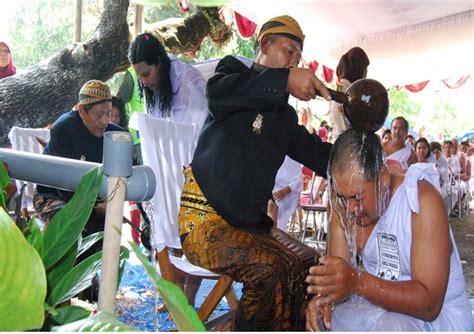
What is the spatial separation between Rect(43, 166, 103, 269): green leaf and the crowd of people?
0.85 meters

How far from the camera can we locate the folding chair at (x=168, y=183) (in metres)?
2.32

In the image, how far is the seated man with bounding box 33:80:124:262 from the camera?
269cm

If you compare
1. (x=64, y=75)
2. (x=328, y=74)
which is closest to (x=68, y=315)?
(x=64, y=75)

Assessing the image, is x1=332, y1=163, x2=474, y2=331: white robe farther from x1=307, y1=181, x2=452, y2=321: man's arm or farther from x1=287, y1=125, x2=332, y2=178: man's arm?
x1=287, y1=125, x2=332, y2=178: man's arm

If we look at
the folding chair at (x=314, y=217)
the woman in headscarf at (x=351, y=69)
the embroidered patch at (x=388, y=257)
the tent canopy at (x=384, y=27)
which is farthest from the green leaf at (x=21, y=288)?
the tent canopy at (x=384, y=27)

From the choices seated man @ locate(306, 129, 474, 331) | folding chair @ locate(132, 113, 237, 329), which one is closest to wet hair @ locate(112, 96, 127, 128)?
folding chair @ locate(132, 113, 237, 329)

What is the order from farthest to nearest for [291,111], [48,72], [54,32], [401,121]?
[54,32] < [48,72] < [401,121] < [291,111]

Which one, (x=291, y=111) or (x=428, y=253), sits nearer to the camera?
(x=428, y=253)

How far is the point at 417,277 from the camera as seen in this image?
5.01 ft

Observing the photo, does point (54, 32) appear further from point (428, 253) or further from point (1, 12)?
point (428, 253)

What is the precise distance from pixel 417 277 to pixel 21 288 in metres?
1.32

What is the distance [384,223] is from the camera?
5.52 feet

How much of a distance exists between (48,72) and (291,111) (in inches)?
207

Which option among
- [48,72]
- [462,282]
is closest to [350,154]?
[462,282]
